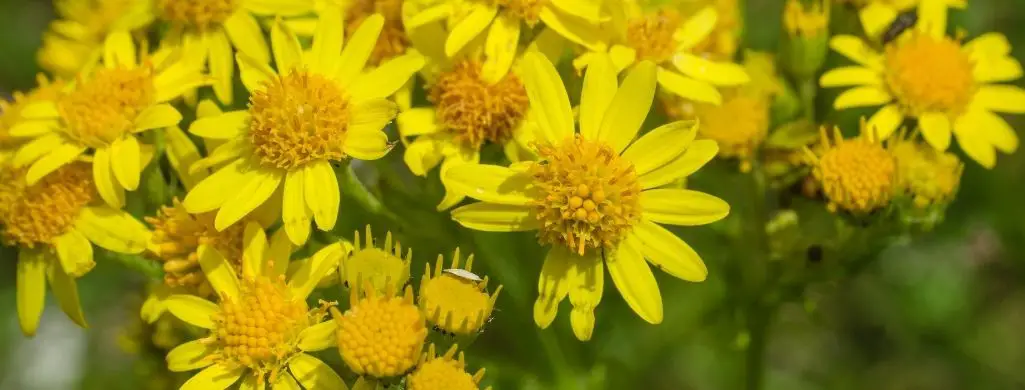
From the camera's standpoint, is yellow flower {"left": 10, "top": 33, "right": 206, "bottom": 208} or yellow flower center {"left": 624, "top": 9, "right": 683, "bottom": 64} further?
yellow flower center {"left": 624, "top": 9, "right": 683, "bottom": 64}

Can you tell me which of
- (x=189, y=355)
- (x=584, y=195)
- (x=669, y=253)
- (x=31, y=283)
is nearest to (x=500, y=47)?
(x=584, y=195)

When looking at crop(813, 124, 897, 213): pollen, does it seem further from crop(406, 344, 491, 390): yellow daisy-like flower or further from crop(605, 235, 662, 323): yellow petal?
crop(406, 344, 491, 390): yellow daisy-like flower

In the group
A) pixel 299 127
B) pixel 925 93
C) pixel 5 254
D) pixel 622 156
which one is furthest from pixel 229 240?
pixel 5 254

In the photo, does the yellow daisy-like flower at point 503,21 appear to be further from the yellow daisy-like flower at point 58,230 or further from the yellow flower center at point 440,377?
the yellow daisy-like flower at point 58,230

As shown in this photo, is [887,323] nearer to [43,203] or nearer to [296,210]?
[296,210]

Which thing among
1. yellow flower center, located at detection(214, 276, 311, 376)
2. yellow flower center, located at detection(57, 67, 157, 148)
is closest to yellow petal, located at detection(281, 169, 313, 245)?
yellow flower center, located at detection(214, 276, 311, 376)

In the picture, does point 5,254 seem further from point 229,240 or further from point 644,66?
point 644,66
